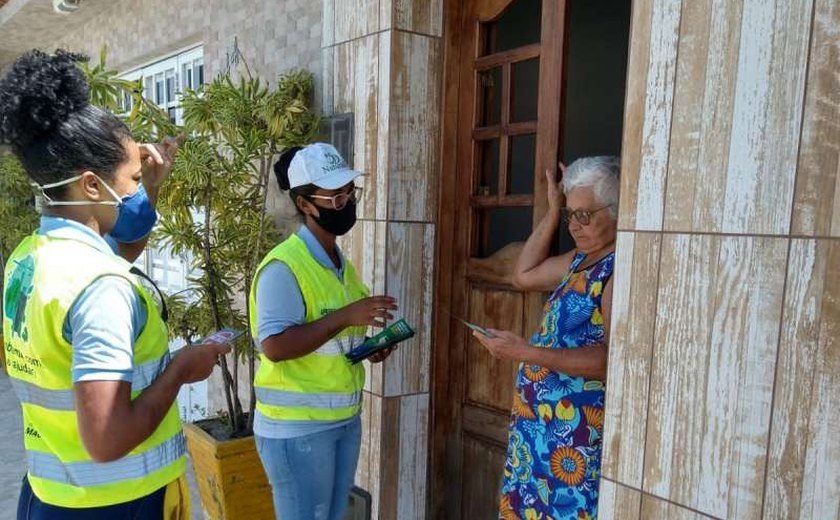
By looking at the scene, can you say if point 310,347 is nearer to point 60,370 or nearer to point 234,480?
point 60,370

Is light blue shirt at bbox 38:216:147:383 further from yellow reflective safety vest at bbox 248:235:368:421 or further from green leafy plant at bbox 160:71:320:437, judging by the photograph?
green leafy plant at bbox 160:71:320:437

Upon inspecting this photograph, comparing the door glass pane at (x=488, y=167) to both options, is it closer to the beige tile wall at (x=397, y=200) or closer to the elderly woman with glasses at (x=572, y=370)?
the beige tile wall at (x=397, y=200)

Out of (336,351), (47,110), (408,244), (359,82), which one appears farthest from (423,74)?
(47,110)

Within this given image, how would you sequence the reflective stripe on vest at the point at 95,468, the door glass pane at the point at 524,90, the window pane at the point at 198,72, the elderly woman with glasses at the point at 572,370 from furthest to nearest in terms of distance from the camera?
the window pane at the point at 198,72
the door glass pane at the point at 524,90
the elderly woman with glasses at the point at 572,370
the reflective stripe on vest at the point at 95,468

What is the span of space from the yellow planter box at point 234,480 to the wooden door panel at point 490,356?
1.13 metres

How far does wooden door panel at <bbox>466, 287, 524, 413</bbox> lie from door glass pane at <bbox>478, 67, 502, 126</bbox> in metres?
0.72

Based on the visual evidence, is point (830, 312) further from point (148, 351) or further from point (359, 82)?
point (359, 82)

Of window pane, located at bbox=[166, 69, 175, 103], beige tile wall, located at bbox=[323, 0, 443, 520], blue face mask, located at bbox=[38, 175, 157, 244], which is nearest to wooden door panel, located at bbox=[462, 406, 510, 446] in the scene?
beige tile wall, located at bbox=[323, 0, 443, 520]

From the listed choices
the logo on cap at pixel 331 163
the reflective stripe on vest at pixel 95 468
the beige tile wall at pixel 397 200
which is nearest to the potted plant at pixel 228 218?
the beige tile wall at pixel 397 200

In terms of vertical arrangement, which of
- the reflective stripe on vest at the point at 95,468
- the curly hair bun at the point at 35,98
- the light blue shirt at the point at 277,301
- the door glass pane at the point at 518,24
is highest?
the door glass pane at the point at 518,24

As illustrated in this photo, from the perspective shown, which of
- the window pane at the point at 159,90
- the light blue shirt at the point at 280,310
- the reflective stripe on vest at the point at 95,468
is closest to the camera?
the reflective stripe on vest at the point at 95,468

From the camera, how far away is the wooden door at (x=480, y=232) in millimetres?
2451

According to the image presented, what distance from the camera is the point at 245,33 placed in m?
3.50

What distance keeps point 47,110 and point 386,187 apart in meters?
1.48
